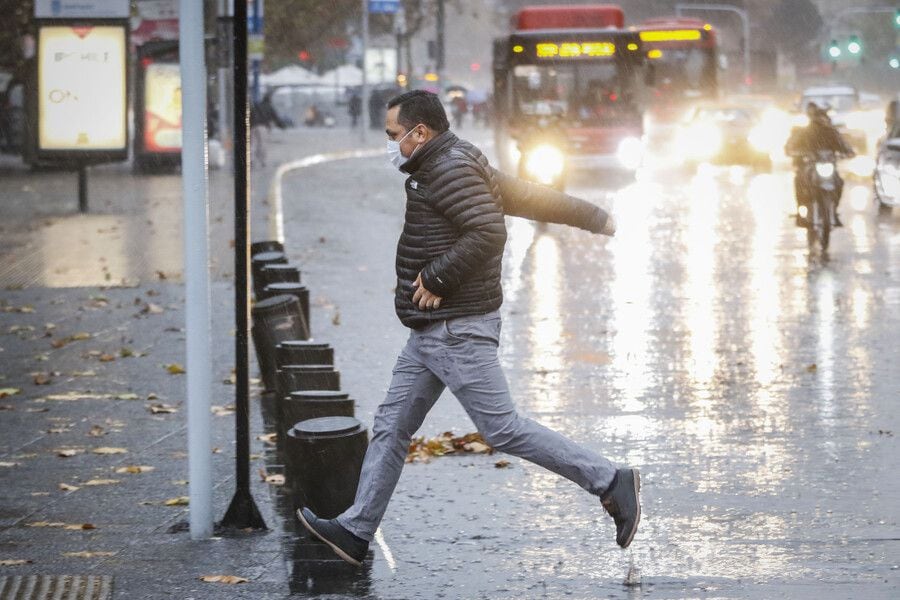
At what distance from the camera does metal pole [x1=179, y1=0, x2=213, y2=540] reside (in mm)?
6203

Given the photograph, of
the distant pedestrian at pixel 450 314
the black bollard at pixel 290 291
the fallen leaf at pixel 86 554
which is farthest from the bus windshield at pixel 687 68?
the fallen leaf at pixel 86 554

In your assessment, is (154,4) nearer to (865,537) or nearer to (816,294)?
(816,294)

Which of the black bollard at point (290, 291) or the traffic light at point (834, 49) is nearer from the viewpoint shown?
the black bollard at point (290, 291)

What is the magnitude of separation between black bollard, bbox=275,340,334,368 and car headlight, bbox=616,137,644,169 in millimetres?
26373

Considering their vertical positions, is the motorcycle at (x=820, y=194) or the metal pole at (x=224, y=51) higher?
the metal pole at (x=224, y=51)

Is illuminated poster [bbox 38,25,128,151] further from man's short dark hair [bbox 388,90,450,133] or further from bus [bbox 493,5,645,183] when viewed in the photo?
man's short dark hair [bbox 388,90,450,133]

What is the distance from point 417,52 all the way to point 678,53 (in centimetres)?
10070

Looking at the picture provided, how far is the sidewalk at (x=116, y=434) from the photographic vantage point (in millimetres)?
6031

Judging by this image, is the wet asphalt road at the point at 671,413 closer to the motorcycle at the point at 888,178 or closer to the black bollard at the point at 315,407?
the black bollard at the point at 315,407

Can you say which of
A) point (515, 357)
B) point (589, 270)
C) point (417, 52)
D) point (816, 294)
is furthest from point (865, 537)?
point (417, 52)

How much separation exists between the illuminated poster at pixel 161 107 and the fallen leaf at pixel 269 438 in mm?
22481

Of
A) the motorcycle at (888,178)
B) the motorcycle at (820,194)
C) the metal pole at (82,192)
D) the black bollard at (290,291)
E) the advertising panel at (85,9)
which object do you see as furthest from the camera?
the advertising panel at (85,9)

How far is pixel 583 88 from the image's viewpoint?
3422cm

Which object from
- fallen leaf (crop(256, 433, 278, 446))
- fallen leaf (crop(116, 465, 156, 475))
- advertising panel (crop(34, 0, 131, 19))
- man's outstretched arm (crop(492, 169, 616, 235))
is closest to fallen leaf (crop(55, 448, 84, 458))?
fallen leaf (crop(116, 465, 156, 475))
